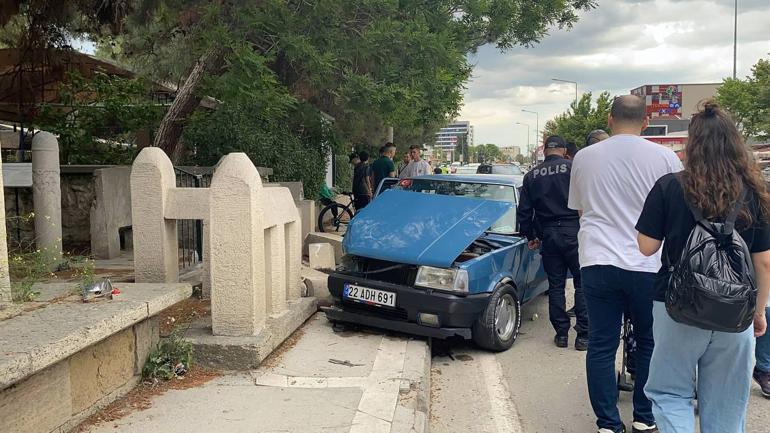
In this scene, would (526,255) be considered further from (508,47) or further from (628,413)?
(508,47)

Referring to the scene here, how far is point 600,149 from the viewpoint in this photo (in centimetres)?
367

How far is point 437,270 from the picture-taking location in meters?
5.06

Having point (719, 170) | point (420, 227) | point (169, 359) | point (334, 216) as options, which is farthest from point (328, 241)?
point (719, 170)

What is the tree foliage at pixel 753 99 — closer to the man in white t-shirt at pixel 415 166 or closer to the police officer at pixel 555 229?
the man in white t-shirt at pixel 415 166

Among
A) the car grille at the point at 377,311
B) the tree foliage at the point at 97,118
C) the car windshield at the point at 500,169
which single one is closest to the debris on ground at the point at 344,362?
the car grille at the point at 377,311

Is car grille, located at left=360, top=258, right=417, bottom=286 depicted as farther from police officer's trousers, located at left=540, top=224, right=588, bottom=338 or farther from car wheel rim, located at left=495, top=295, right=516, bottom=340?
police officer's trousers, located at left=540, top=224, right=588, bottom=338

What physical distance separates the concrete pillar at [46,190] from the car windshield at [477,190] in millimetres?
3792

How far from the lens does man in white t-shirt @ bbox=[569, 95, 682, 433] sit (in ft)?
11.2

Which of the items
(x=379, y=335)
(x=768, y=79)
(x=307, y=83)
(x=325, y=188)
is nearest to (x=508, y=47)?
(x=325, y=188)

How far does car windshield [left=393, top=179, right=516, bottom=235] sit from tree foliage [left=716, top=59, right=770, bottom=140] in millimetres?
32432

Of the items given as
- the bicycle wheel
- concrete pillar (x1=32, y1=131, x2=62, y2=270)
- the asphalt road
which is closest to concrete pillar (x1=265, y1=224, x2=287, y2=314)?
the asphalt road

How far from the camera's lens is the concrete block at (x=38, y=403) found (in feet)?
9.25

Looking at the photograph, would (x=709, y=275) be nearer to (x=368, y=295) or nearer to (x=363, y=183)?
(x=368, y=295)

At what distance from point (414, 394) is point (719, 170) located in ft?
7.82
